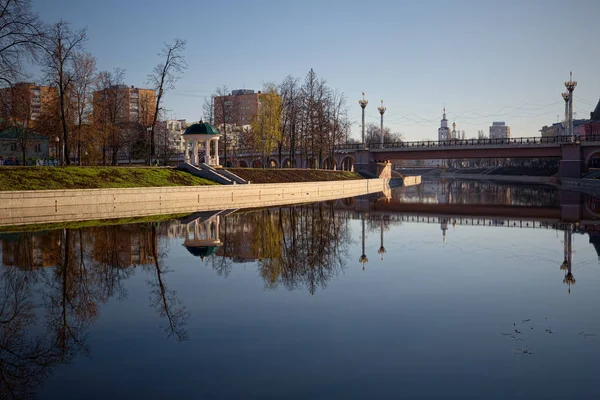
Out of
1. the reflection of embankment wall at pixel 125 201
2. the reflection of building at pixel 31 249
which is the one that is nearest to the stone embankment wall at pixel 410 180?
the reflection of embankment wall at pixel 125 201

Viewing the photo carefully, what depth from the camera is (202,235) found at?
23.1 meters

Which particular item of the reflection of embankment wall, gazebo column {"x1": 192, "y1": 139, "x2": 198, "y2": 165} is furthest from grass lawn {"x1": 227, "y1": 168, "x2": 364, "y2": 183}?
the reflection of embankment wall

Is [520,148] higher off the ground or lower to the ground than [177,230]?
higher

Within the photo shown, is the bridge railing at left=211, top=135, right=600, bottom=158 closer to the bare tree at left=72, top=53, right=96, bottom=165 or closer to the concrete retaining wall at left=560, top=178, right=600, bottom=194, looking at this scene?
the concrete retaining wall at left=560, top=178, right=600, bottom=194

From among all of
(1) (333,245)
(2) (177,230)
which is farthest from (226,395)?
(2) (177,230)

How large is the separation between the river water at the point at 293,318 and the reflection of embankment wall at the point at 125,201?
7.15 meters

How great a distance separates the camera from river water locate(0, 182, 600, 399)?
25.2 ft

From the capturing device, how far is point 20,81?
30812 mm

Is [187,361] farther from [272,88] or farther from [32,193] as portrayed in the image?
[272,88]

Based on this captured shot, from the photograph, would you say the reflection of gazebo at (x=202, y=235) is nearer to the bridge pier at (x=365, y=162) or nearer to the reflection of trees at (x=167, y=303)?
the reflection of trees at (x=167, y=303)

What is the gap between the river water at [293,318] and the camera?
7.69 metres

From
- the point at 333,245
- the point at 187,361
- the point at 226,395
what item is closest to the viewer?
the point at 226,395

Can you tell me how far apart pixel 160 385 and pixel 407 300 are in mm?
6404

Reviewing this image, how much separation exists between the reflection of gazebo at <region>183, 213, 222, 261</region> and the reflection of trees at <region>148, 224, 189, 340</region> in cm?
230
